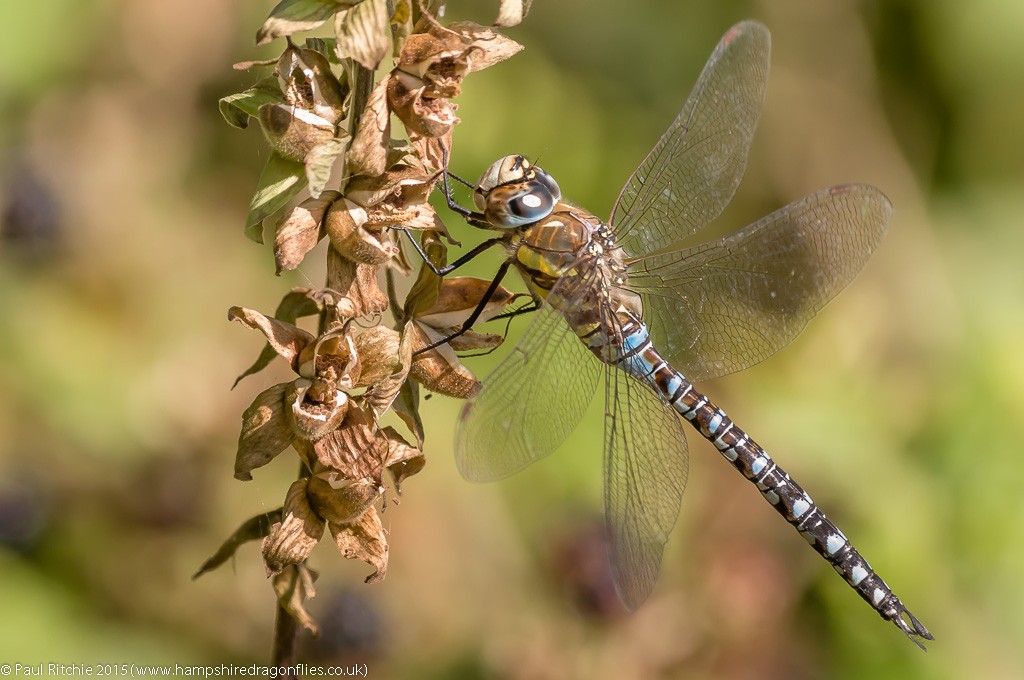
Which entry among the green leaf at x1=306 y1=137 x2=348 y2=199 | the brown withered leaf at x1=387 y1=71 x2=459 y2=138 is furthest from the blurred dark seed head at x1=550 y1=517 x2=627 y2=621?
the green leaf at x1=306 y1=137 x2=348 y2=199

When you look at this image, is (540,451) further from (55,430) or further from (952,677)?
(952,677)

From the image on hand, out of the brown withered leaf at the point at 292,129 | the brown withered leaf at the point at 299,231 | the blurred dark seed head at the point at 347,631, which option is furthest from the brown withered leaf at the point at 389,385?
the blurred dark seed head at the point at 347,631

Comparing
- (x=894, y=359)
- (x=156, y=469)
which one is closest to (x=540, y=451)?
(x=156, y=469)

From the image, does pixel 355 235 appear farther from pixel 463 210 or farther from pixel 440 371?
pixel 463 210

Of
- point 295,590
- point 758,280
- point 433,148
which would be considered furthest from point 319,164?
point 758,280

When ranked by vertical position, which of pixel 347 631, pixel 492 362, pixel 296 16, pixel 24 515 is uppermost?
pixel 296 16

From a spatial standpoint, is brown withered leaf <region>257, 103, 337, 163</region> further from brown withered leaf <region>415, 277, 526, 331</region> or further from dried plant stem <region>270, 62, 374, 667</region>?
brown withered leaf <region>415, 277, 526, 331</region>
